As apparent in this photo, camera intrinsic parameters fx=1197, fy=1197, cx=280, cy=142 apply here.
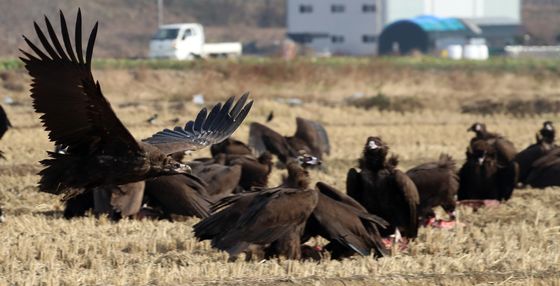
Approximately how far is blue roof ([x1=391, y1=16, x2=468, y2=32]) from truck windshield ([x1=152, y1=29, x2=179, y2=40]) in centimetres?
2450

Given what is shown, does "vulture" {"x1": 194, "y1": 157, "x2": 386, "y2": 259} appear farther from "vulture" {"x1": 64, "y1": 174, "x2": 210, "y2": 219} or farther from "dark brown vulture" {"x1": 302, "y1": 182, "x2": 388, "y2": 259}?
"vulture" {"x1": 64, "y1": 174, "x2": 210, "y2": 219}

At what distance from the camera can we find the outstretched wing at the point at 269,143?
62.8 ft

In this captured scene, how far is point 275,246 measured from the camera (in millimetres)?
10445

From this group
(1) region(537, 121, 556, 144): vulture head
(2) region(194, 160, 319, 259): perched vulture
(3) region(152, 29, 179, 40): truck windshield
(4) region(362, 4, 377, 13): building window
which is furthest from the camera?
(4) region(362, 4, 377, 13): building window

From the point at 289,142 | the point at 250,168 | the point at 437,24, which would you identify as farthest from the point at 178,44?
the point at 250,168

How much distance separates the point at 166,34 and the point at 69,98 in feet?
171

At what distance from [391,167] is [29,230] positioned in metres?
3.66

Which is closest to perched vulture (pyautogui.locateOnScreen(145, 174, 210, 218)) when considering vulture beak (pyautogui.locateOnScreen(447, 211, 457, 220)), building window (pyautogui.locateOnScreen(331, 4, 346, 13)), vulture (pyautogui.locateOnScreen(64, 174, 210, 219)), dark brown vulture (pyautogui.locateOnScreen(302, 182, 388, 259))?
vulture (pyautogui.locateOnScreen(64, 174, 210, 219))

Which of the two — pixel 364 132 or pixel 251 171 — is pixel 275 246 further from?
pixel 364 132

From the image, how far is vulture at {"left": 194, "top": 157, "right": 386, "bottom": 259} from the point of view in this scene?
1015 cm

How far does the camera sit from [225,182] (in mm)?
14367

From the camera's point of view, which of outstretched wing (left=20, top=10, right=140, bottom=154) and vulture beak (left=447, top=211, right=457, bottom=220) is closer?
outstretched wing (left=20, top=10, right=140, bottom=154)

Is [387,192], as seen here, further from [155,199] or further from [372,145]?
[155,199]

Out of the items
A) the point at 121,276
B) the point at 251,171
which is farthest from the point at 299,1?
the point at 121,276
